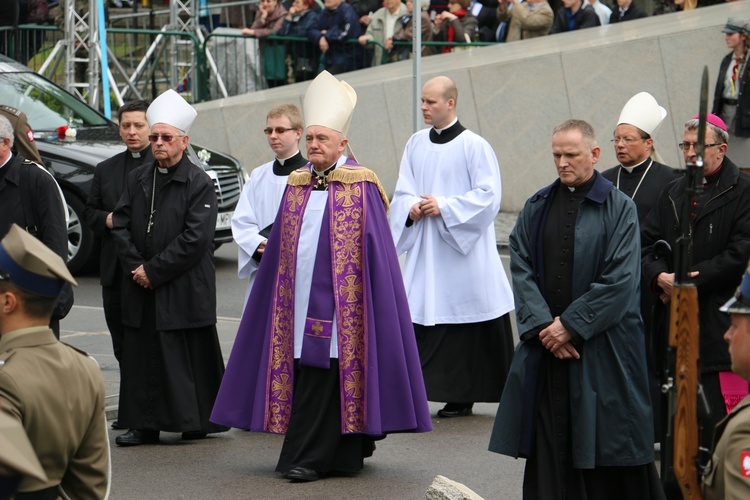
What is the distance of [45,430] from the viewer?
3.96m

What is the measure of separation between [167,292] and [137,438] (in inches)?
34.9

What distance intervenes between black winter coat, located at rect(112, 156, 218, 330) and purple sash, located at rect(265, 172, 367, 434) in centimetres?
86

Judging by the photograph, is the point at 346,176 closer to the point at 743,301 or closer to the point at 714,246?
the point at 714,246

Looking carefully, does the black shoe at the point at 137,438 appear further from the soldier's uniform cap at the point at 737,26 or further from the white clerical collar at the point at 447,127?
the soldier's uniform cap at the point at 737,26

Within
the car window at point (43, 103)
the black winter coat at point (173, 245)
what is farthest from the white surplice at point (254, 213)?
the car window at point (43, 103)

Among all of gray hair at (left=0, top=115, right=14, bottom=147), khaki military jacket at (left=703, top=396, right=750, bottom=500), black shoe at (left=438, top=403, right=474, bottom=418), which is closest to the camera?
khaki military jacket at (left=703, top=396, right=750, bottom=500)

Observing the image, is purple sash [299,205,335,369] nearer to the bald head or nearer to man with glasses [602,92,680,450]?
man with glasses [602,92,680,450]

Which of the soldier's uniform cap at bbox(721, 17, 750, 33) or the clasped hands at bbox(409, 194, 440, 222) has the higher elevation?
the soldier's uniform cap at bbox(721, 17, 750, 33)

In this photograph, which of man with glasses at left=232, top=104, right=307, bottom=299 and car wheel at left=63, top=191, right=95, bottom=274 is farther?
car wheel at left=63, top=191, right=95, bottom=274

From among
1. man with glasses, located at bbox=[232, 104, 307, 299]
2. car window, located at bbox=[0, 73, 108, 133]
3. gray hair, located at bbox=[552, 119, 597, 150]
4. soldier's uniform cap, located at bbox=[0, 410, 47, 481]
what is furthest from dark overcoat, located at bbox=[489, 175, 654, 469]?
car window, located at bbox=[0, 73, 108, 133]

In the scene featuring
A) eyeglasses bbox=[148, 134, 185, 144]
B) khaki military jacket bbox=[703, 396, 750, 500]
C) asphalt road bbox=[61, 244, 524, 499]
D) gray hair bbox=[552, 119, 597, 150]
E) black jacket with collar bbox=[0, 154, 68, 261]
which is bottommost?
asphalt road bbox=[61, 244, 524, 499]

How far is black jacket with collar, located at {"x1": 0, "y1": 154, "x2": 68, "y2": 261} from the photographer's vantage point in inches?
291

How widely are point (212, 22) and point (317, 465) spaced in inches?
739

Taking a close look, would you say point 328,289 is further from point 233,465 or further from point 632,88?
point 632,88
